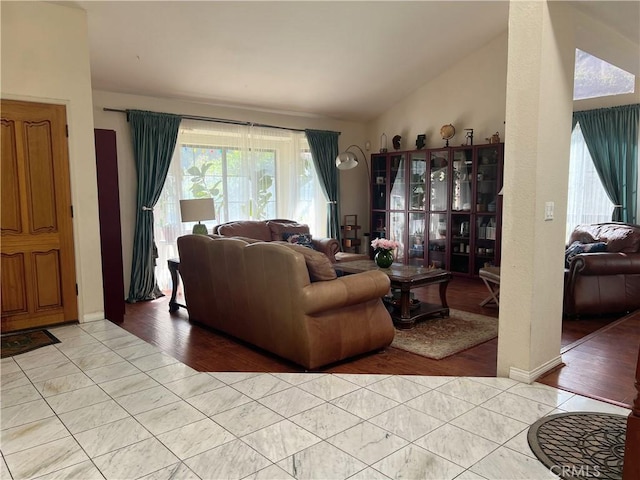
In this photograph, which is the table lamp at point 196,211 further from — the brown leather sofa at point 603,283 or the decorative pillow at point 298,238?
the brown leather sofa at point 603,283

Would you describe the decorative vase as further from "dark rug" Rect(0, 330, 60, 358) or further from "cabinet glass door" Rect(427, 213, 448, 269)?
"dark rug" Rect(0, 330, 60, 358)

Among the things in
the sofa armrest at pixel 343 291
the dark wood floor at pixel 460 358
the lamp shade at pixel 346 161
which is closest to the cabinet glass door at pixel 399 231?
the lamp shade at pixel 346 161

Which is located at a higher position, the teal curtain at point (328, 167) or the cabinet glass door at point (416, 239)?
the teal curtain at point (328, 167)

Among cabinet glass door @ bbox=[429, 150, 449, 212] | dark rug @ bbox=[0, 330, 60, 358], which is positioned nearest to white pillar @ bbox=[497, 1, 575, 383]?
dark rug @ bbox=[0, 330, 60, 358]

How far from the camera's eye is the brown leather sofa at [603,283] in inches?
183

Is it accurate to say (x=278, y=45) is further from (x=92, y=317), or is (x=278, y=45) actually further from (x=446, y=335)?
(x=446, y=335)

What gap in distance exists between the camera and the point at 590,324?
455 cm

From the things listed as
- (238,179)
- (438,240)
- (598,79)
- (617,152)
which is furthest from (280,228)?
(598,79)

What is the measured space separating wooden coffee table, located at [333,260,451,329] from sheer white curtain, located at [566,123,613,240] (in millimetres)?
2509

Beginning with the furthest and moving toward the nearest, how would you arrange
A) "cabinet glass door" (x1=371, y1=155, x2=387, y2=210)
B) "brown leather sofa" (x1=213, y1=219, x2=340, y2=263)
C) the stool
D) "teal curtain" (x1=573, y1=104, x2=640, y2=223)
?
"cabinet glass door" (x1=371, y1=155, x2=387, y2=210)
"brown leather sofa" (x1=213, y1=219, x2=340, y2=263)
"teal curtain" (x1=573, y1=104, x2=640, y2=223)
the stool

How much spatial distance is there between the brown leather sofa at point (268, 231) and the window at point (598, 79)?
360cm

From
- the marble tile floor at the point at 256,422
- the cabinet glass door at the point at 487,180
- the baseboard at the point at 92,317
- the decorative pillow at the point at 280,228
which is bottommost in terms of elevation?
the marble tile floor at the point at 256,422

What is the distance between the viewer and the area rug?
3.86 metres

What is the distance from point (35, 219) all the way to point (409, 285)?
3.26 meters
